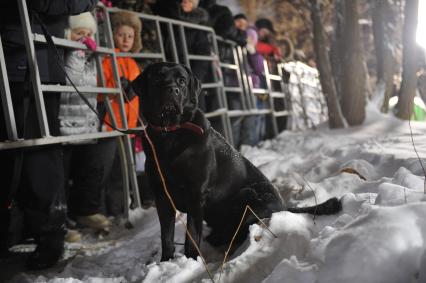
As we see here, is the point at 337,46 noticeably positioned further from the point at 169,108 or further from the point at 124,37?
Result: the point at 169,108

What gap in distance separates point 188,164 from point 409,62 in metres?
4.36

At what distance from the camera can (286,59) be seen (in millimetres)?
8375

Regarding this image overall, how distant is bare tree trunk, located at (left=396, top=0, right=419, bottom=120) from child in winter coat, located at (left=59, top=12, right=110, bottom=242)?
13.5 feet

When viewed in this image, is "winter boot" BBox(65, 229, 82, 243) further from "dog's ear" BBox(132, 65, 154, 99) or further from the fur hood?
the fur hood

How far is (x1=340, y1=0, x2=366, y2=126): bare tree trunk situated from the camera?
6.05 meters

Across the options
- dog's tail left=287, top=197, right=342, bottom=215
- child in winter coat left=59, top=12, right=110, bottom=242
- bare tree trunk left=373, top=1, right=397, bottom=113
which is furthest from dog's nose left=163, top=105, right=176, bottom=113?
bare tree trunk left=373, top=1, right=397, bottom=113

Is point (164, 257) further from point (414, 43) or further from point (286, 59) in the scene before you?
point (286, 59)

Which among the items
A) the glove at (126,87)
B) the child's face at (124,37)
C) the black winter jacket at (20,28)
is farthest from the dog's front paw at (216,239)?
the child's face at (124,37)

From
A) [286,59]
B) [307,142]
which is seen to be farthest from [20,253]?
[286,59]

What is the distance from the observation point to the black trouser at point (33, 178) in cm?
244

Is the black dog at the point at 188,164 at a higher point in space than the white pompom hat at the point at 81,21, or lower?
lower

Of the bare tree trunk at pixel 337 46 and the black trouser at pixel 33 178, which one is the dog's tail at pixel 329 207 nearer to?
the black trouser at pixel 33 178

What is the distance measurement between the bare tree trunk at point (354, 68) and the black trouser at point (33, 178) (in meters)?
4.80

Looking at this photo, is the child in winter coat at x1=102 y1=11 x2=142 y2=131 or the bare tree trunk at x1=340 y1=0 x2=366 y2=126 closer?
the child in winter coat at x1=102 y1=11 x2=142 y2=131
